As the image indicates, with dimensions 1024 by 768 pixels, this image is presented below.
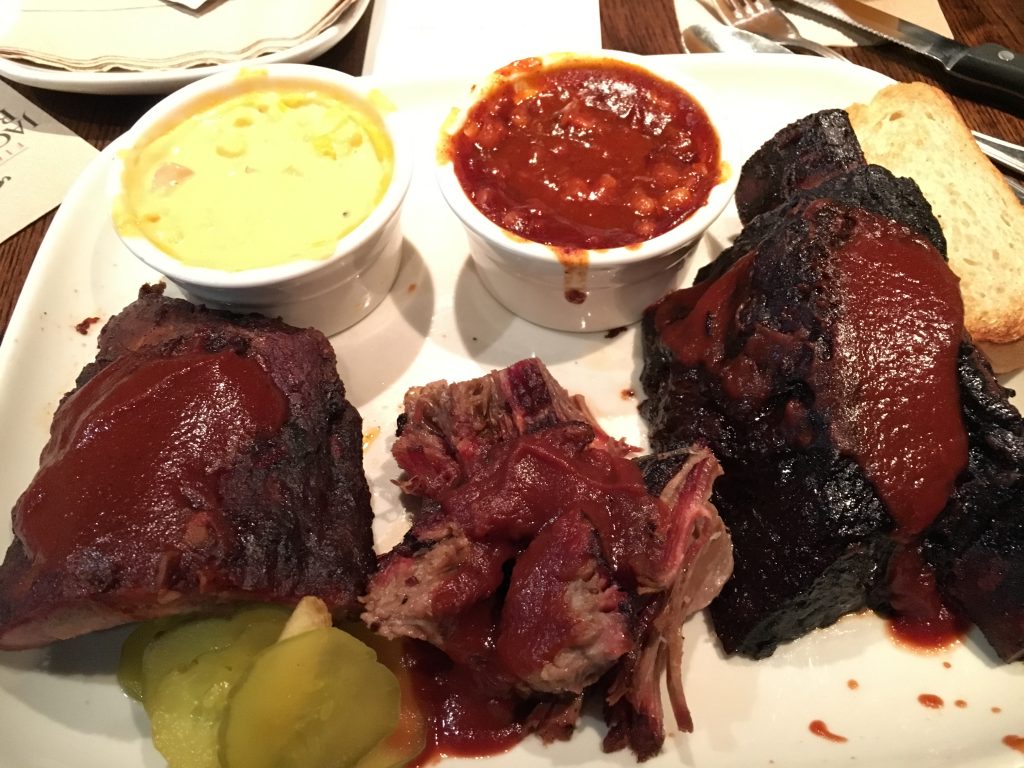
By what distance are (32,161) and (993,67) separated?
510 cm

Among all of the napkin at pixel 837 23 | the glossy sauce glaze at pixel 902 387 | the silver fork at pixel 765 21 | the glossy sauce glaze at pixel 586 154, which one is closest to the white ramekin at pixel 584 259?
the glossy sauce glaze at pixel 586 154

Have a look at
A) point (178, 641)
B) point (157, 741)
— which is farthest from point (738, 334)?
point (157, 741)

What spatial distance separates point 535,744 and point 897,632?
1243 mm

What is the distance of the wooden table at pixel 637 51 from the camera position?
12.5 ft

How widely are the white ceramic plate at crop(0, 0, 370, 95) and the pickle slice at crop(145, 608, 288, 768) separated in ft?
9.87

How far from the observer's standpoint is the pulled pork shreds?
81.8 inches

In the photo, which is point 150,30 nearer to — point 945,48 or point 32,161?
point 32,161

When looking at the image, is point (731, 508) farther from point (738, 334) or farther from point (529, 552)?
point (529, 552)

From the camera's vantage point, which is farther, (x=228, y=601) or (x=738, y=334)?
(x=738, y=334)

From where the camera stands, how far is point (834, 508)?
220 centimetres

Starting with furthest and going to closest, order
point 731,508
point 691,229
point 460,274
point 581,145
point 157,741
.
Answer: point 460,274 → point 581,145 → point 691,229 → point 731,508 → point 157,741

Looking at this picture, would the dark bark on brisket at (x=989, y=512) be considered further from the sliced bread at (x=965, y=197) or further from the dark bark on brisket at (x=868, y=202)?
the sliced bread at (x=965, y=197)

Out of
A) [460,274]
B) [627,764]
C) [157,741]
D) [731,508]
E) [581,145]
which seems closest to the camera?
[157,741]

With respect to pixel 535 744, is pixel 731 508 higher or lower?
higher
